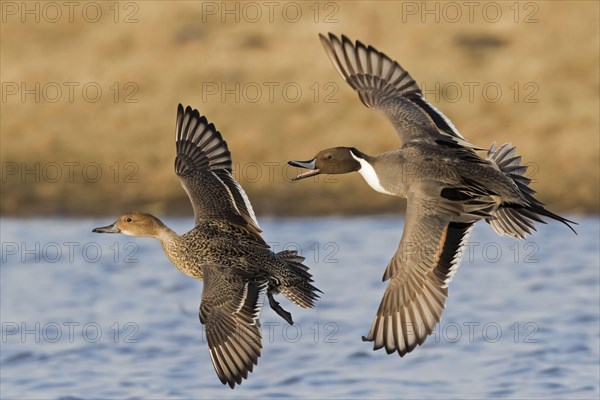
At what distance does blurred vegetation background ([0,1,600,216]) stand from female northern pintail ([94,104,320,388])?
556cm

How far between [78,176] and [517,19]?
5.93 m

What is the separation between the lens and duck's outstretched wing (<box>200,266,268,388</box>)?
693 centimetres

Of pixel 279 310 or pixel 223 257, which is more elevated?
pixel 223 257

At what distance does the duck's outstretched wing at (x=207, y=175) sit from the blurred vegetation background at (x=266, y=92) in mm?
5529

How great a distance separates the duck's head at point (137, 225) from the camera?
834 cm

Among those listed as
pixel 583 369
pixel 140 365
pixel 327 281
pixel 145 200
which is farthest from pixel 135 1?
pixel 583 369

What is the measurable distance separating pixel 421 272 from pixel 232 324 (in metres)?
1.09

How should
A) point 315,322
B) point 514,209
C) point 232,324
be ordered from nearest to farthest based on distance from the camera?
point 232,324 < point 514,209 < point 315,322

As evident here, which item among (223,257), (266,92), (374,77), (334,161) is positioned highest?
(266,92)

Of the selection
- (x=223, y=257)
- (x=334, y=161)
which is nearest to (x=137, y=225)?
(x=223, y=257)

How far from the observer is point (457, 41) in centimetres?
1609

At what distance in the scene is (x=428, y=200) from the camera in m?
7.18

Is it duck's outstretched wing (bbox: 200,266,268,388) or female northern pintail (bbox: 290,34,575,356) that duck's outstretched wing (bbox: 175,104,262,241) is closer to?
female northern pintail (bbox: 290,34,575,356)

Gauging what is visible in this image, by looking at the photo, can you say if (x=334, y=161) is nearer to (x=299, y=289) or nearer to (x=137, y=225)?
(x=299, y=289)
